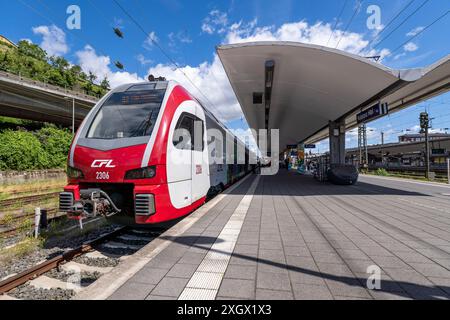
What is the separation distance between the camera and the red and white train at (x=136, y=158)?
4027 mm

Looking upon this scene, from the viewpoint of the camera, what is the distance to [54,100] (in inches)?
1229

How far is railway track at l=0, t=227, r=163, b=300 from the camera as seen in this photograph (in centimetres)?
303

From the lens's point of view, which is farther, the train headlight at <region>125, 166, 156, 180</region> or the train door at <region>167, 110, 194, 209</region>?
the train door at <region>167, 110, 194, 209</region>

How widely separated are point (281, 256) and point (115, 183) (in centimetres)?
299

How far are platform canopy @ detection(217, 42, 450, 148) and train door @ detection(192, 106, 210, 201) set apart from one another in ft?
19.6

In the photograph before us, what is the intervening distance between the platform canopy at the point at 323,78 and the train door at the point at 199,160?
597cm

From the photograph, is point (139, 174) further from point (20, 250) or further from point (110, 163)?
point (20, 250)

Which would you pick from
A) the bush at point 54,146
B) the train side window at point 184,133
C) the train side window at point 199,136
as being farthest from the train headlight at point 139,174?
→ the bush at point 54,146

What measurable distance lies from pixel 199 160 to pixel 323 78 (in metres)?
10.4

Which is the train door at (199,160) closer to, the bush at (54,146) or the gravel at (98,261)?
the gravel at (98,261)

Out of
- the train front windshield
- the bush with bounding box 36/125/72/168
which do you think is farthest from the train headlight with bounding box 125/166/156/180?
the bush with bounding box 36/125/72/168

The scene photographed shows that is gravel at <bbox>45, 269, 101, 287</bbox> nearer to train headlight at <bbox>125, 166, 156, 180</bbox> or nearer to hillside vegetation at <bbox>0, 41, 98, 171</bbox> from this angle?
train headlight at <bbox>125, 166, 156, 180</bbox>

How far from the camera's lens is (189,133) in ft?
17.5
